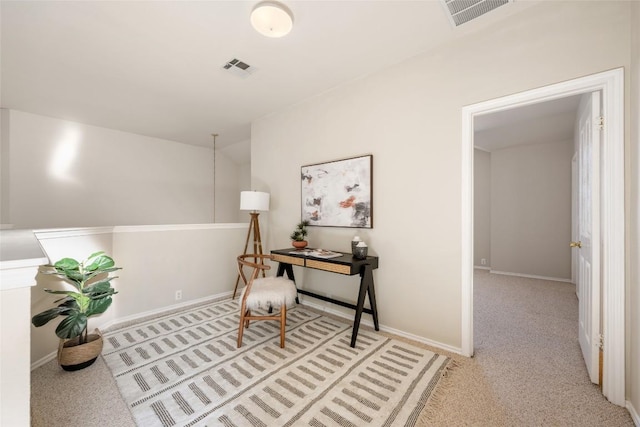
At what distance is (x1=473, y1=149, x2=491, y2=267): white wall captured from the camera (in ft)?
18.1

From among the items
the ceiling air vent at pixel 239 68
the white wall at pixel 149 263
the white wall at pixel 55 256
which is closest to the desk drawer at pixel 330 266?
the white wall at pixel 149 263

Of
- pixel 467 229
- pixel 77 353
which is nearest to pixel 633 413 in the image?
pixel 467 229

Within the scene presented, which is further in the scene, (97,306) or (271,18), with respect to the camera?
(97,306)

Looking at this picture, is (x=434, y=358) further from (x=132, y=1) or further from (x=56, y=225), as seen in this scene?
(x=56, y=225)

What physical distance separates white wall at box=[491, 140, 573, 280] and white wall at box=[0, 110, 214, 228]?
617 centimetres

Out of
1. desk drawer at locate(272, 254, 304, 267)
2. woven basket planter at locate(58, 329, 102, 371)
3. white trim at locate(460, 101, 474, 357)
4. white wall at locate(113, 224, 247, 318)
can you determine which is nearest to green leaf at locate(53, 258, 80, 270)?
woven basket planter at locate(58, 329, 102, 371)

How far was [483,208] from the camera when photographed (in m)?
5.60

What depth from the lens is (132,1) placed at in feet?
5.90

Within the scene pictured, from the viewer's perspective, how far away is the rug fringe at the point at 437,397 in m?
1.54

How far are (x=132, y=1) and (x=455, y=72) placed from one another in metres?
2.53

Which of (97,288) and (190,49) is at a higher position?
(190,49)

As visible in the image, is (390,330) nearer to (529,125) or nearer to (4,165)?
(529,125)

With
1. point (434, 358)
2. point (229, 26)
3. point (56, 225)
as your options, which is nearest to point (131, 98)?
point (229, 26)

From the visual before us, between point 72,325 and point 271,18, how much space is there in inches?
103
